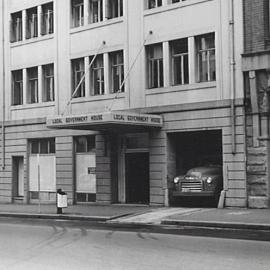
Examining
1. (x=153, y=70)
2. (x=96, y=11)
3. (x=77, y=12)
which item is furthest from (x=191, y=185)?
(x=77, y=12)

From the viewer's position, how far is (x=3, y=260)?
1069 cm

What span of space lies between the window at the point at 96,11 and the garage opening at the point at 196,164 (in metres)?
6.94

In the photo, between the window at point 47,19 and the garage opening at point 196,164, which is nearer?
the garage opening at point 196,164

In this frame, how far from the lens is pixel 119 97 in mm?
25109

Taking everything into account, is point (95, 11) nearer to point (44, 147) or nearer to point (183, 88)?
point (183, 88)

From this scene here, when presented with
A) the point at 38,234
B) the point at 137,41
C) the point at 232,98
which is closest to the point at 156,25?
the point at 137,41

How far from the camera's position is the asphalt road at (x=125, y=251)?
989cm

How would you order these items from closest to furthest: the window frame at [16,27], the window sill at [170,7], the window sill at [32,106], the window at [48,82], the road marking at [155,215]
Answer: the road marking at [155,215] → the window sill at [170,7] → the window sill at [32,106] → the window at [48,82] → the window frame at [16,27]

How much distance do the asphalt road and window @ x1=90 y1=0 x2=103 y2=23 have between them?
13655mm

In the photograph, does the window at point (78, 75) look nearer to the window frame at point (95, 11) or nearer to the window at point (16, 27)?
the window frame at point (95, 11)

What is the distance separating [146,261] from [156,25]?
15.3 m

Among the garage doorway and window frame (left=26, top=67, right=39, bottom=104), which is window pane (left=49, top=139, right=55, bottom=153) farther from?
the garage doorway

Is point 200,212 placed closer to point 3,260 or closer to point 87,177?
point 87,177

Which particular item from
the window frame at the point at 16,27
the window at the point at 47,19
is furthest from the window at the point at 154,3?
the window frame at the point at 16,27
